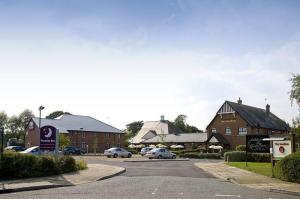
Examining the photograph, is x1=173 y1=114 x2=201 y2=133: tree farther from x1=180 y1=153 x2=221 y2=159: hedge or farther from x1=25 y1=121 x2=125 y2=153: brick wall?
x1=180 y1=153 x2=221 y2=159: hedge

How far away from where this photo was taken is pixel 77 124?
93.2 meters

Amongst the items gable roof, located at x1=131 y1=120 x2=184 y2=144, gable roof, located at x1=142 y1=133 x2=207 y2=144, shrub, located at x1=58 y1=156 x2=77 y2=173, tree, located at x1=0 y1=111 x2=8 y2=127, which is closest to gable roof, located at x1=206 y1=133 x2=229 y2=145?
gable roof, located at x1=142 y1=133 x2=207 y2=144

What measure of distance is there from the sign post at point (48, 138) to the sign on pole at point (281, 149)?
13591 millimetres

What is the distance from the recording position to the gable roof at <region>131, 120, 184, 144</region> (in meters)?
112

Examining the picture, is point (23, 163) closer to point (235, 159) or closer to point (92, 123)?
point (235, 159)

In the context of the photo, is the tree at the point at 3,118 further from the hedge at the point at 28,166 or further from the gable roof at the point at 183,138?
the hedge at the point at 28,166

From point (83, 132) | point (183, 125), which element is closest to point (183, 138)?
point (83, 132)

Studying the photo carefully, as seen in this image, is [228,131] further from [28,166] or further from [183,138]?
[28,166]

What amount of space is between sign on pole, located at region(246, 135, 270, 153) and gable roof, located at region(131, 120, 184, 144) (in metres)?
71.5

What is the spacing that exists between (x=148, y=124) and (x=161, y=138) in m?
26.5

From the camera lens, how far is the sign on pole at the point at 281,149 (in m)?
25.5

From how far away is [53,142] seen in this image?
28.0 meters

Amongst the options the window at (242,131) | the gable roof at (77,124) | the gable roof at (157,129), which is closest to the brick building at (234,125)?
the window at (242,131)

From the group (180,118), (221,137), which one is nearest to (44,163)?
(221,137)
